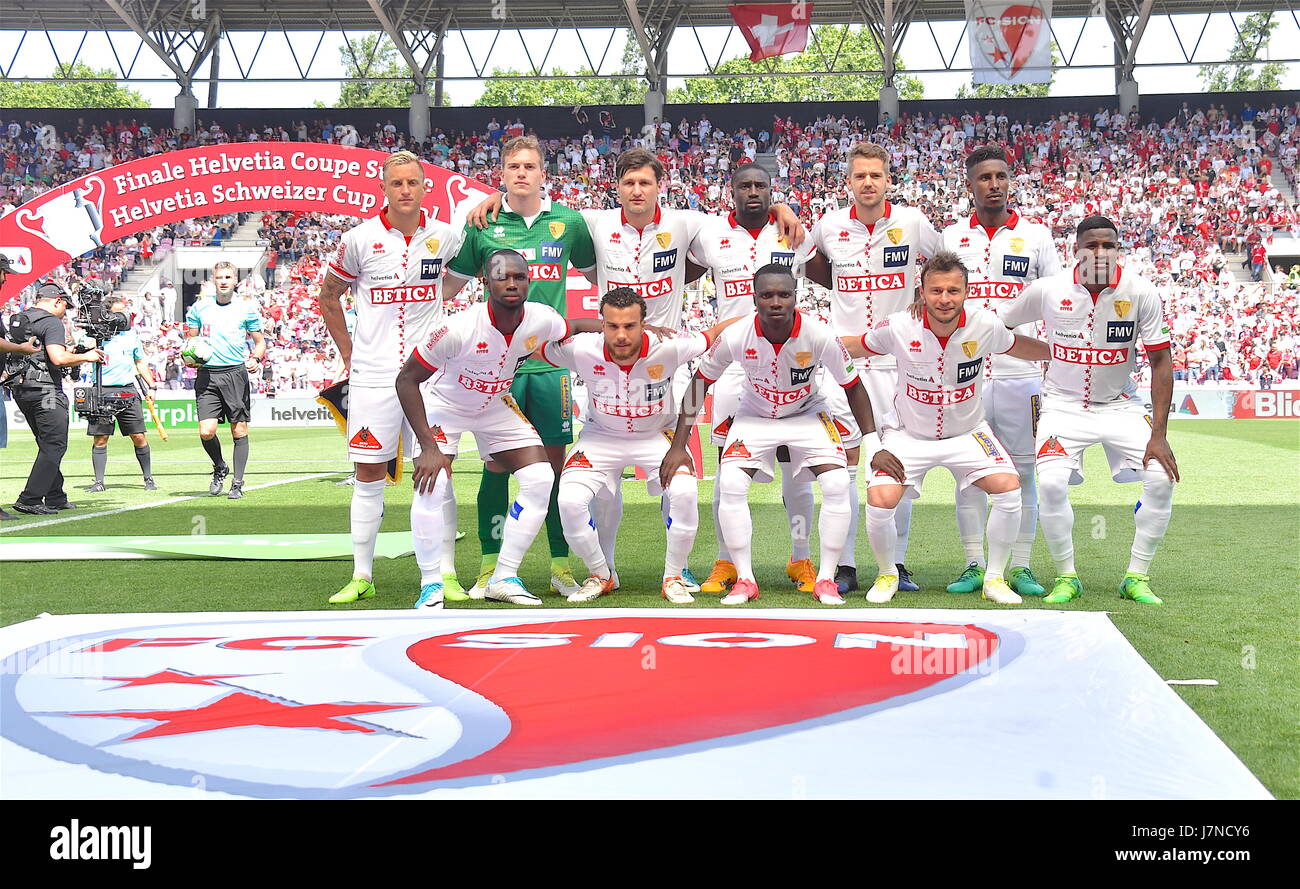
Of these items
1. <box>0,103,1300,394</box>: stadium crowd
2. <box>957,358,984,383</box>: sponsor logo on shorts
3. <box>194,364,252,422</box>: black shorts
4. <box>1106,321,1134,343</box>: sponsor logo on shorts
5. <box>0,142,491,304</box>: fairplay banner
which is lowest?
<box>194,364,252,422</box>: black shorts

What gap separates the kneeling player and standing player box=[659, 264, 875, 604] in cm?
14

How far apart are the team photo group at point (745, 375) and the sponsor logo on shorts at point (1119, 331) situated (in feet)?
0.03

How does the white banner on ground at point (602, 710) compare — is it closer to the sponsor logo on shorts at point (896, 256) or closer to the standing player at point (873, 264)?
the standing player at point (873, 264)

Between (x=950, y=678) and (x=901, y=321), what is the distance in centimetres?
253

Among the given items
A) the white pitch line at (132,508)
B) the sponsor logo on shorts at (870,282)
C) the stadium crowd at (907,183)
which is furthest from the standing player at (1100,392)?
the stadium crowd at (907,183)

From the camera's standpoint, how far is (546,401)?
6.59 meters

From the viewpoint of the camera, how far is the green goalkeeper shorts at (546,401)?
6570 mm

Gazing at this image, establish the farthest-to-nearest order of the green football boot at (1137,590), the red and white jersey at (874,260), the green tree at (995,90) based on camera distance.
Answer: the green tree at (995,90), the red and white jersey at (874,260), the green football boot at (1137,590)

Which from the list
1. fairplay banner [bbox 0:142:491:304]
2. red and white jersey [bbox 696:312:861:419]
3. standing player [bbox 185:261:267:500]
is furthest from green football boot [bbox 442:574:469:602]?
fairplay banner [bbox 0:142:491:304]

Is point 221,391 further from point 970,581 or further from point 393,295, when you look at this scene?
point 970,581

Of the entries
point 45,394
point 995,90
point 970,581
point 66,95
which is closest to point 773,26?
point 995,90

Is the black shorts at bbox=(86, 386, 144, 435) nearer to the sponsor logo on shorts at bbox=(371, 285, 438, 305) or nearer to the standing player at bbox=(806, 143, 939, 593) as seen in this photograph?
the sponsor logo on shorts at bbox=(371, 285, 438, 305)

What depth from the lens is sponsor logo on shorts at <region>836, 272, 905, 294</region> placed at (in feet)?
22.4

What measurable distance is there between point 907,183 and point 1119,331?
29.2m
